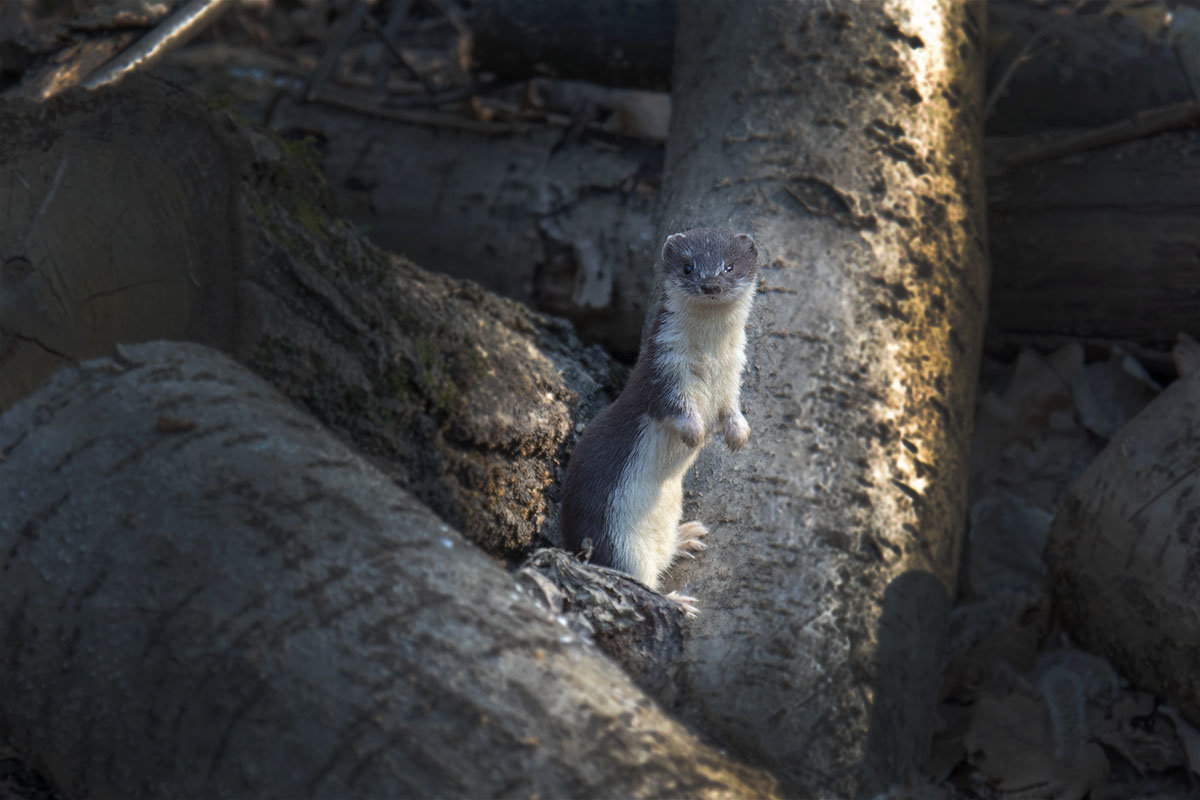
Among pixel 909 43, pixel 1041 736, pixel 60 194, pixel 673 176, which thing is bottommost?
pixel 1041 736

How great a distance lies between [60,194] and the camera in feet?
8.83

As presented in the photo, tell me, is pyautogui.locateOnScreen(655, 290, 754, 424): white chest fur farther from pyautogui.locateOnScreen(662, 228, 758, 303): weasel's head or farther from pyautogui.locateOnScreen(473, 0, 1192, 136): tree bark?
pyautogui.locateOnScreen(473, 0, 1192, 136): tree bark

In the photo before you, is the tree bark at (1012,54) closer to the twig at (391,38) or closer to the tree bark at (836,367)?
the twig at (391,38)

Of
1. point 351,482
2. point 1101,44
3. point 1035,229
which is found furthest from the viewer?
point 1101,44

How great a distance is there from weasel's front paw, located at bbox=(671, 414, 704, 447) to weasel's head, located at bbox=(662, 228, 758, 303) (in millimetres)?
386

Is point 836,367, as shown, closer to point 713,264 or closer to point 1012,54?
point 713,264

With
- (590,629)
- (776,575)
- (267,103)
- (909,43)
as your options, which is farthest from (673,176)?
(267,103)

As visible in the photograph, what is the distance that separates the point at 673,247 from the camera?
362 cm

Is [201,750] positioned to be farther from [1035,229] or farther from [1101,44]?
[1101,44]

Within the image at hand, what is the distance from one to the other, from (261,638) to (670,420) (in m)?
1.84

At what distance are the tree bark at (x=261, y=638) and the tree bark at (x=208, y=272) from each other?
41 cm

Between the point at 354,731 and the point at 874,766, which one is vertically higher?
the point at 354,731

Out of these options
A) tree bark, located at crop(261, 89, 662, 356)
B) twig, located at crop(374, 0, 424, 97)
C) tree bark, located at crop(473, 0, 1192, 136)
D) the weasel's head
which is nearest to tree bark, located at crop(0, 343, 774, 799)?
the weasel's head

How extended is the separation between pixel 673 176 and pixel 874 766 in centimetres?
229
